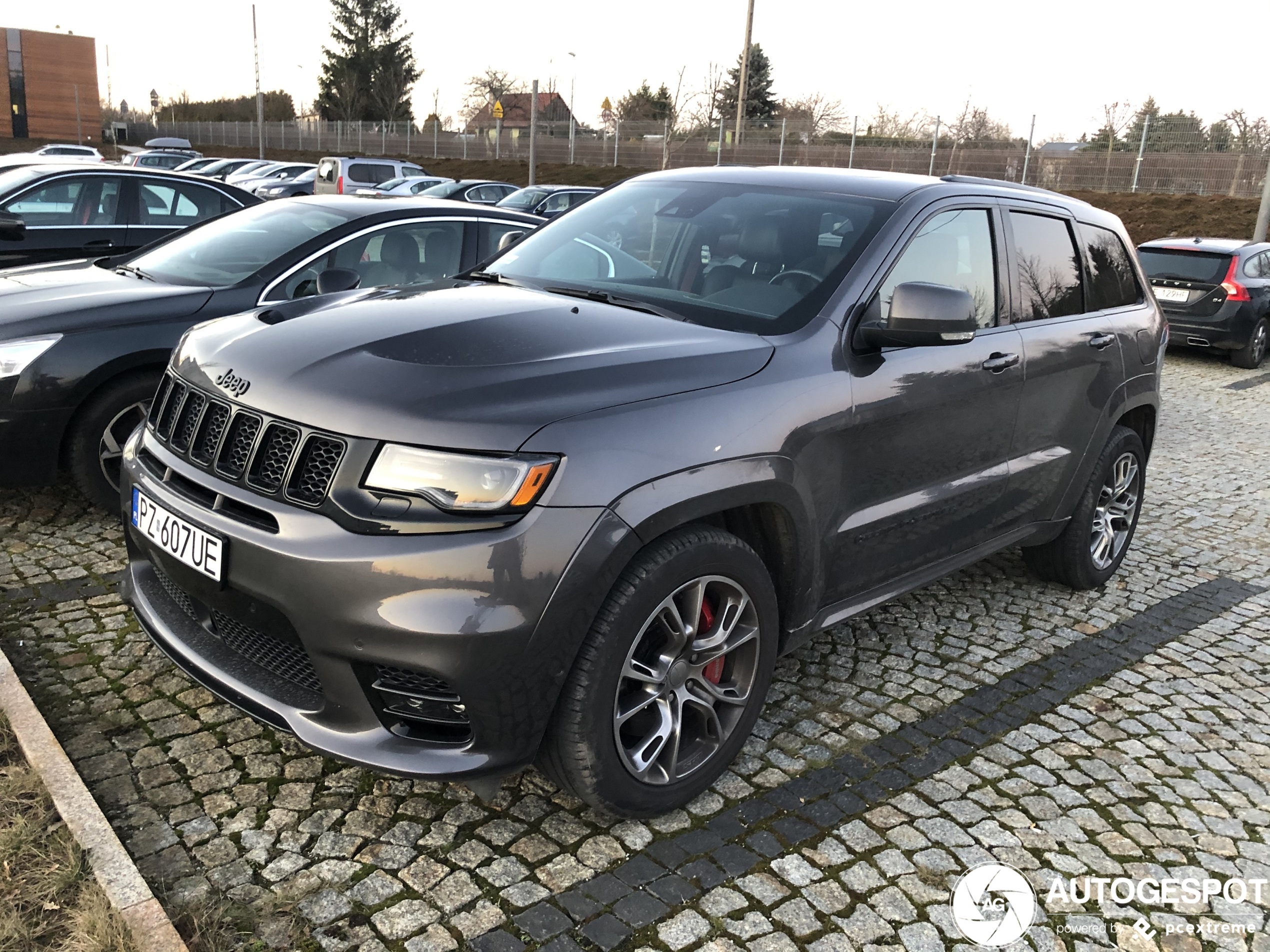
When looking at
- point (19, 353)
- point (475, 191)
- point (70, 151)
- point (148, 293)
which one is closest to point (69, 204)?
point (148, 293)

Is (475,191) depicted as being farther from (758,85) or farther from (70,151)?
(758,85)

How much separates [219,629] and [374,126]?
6127 centimetres

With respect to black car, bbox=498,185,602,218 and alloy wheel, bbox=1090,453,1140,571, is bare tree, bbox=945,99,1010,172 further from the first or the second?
alloy wheel, bbox=1090,453,1140,571

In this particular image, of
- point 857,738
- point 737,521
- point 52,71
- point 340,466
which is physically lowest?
point 857,738

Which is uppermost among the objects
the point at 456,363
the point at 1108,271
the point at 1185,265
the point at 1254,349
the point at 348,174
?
the point at 348,174

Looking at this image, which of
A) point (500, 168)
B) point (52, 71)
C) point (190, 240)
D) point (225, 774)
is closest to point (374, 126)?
point (500, 168)

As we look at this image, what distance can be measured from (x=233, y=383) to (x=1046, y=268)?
330 cm

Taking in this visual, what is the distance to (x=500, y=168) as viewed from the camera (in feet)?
162

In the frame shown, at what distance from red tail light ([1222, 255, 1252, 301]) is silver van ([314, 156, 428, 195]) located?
17.5m

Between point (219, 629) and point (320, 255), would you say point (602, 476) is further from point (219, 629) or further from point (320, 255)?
point (320, 255)

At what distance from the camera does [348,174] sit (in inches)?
941


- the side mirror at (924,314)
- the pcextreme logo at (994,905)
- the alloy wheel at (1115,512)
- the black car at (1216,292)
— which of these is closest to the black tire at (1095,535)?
the alloy wheel at (1115,512)

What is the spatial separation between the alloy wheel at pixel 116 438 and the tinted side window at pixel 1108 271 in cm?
444

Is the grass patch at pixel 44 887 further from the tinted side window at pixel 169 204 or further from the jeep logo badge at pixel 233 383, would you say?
the tinted side window at pixel 169 204
